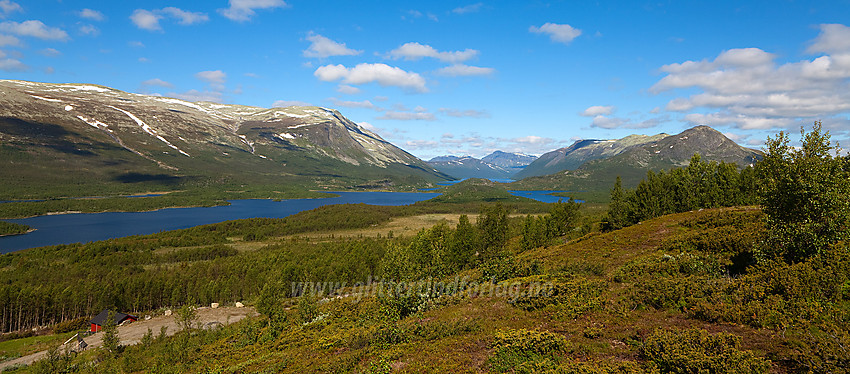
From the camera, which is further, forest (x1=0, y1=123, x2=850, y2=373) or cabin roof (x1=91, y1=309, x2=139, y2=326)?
cabin roof (x1=91, y1=309, x2=139, y2=326)

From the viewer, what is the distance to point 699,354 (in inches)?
492

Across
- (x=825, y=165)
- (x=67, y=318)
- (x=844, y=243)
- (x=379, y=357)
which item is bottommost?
(x=67, y=318)

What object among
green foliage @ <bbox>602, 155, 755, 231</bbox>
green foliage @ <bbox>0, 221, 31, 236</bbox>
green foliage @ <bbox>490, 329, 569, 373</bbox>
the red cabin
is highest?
green foliage @ <bbox>602, 155, 755, 231</bbox>

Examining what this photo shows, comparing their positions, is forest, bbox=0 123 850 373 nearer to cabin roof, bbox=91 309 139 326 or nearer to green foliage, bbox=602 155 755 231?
green foliage, bbox=602 155 755 231

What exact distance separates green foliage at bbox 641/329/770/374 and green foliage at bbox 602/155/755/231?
65586mm

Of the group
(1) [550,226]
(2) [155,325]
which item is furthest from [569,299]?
(2) [155,325]

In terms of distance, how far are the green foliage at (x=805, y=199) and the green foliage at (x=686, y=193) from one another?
53376mm

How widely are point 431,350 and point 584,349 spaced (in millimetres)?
7893

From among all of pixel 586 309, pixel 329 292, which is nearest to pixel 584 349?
pixel 586 309

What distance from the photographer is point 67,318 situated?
7862 centimetres

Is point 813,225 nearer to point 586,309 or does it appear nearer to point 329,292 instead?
point 586,309

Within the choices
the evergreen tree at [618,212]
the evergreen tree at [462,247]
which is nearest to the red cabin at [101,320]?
the evergreen tree at [462,247]

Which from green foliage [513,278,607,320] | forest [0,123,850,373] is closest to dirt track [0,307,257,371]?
forest [0,123,850,373]

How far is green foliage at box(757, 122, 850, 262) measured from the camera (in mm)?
19594
